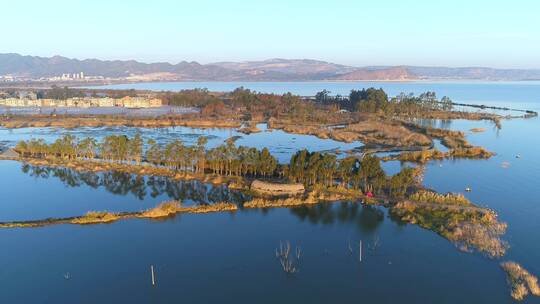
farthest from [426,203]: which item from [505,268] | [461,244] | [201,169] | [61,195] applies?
[61,195]

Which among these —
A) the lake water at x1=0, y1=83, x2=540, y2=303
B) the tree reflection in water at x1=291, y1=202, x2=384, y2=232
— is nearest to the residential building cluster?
the lake water at x1=0, y1=83, x2=540, y2=303

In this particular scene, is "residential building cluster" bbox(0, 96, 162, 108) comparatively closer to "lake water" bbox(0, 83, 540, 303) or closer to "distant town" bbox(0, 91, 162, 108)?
"distant town" bbox(0, 91, 162, 108)

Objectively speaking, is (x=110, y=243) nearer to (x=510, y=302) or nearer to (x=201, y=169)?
(x=201, y=169)

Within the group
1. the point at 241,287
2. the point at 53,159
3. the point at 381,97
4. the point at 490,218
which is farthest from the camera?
the point at 381,97

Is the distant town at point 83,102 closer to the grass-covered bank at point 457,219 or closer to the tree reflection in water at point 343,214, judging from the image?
the tree reflection in water at point 343,214

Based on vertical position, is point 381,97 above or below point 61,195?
above

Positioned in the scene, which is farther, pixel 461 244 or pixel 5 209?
pixel 5 209

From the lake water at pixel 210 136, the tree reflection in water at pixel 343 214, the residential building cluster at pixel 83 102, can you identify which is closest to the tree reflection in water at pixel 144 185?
the tree reflection in water at pixel 343 214
